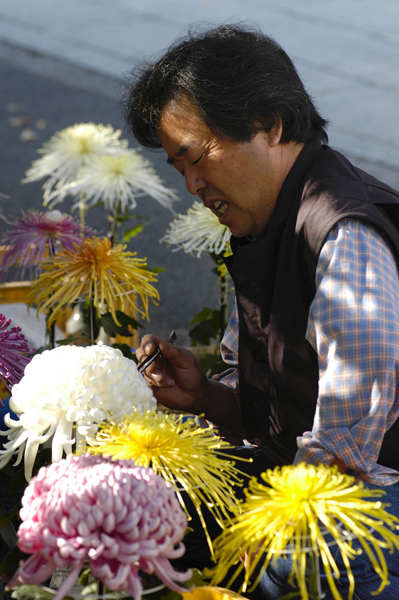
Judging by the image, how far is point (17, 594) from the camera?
2.69 ft

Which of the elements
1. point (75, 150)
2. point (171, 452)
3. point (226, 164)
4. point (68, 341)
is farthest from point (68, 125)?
point (171, 452)

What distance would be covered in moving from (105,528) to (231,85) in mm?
913

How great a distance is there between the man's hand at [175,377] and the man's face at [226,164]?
1.03 ft

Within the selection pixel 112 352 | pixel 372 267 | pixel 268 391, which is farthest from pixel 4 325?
pixel 372 267

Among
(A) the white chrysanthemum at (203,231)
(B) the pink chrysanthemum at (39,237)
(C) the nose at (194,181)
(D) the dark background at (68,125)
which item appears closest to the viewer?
(C) the nose at (194,181)

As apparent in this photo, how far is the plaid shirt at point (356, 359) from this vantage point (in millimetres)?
1093

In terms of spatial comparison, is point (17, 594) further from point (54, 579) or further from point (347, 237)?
point (347, 237)

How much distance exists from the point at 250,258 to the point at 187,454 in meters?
0.69

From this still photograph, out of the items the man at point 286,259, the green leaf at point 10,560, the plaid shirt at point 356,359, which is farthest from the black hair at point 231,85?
the green leaf at point 10,560

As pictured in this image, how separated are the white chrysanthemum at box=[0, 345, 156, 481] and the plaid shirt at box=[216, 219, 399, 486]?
0.30 metres

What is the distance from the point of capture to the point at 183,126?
4.61 ft

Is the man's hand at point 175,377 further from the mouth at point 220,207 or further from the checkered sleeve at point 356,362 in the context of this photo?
the checkered sleeve at point 356,362

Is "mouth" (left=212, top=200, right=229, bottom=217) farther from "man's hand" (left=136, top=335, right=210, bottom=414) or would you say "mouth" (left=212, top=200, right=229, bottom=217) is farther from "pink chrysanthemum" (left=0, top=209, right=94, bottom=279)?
"pink chrysanthemum" (left=0, top=209, right=94, bottom=279)

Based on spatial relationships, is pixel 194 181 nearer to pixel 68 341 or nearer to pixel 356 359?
pixel 356 359
